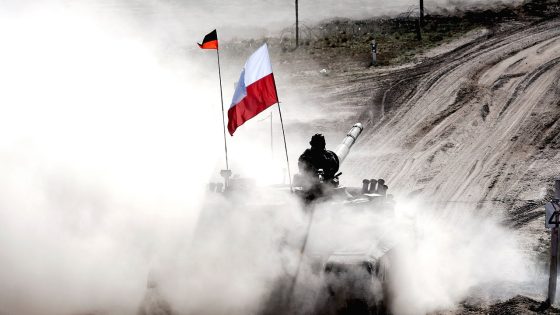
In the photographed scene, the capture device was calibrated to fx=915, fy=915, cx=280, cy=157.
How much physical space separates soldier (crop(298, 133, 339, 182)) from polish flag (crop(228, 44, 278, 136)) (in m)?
1.17

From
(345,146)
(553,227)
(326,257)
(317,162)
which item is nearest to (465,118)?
(345,146)

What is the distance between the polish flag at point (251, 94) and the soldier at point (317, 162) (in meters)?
1.17

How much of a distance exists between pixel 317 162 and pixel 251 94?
5.64ft

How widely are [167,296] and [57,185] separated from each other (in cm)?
282

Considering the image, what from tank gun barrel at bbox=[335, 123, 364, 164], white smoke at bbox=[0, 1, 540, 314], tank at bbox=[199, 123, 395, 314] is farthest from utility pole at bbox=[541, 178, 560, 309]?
tank gun barrel at bbox=[335, 123, 364, 164]

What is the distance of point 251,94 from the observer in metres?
14.8

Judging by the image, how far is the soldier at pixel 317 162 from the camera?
13969mm

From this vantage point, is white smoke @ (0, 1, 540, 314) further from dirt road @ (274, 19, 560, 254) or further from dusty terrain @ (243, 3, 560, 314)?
dirt road @ (274, 19, 560, 254)

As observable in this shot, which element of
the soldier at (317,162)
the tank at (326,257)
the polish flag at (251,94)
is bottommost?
the tank at (326,257)

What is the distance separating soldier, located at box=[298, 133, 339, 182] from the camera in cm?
1397

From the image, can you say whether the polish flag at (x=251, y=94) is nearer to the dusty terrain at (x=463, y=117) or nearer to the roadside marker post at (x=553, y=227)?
the dusty terrain at (x=463, y=117)

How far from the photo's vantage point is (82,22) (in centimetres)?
2341

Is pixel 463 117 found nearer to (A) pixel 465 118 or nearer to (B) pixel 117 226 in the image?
(A) pixel 465 118

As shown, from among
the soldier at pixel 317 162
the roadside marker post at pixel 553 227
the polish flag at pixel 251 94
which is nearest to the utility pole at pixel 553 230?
the roadside marker post at pixel 553 227
